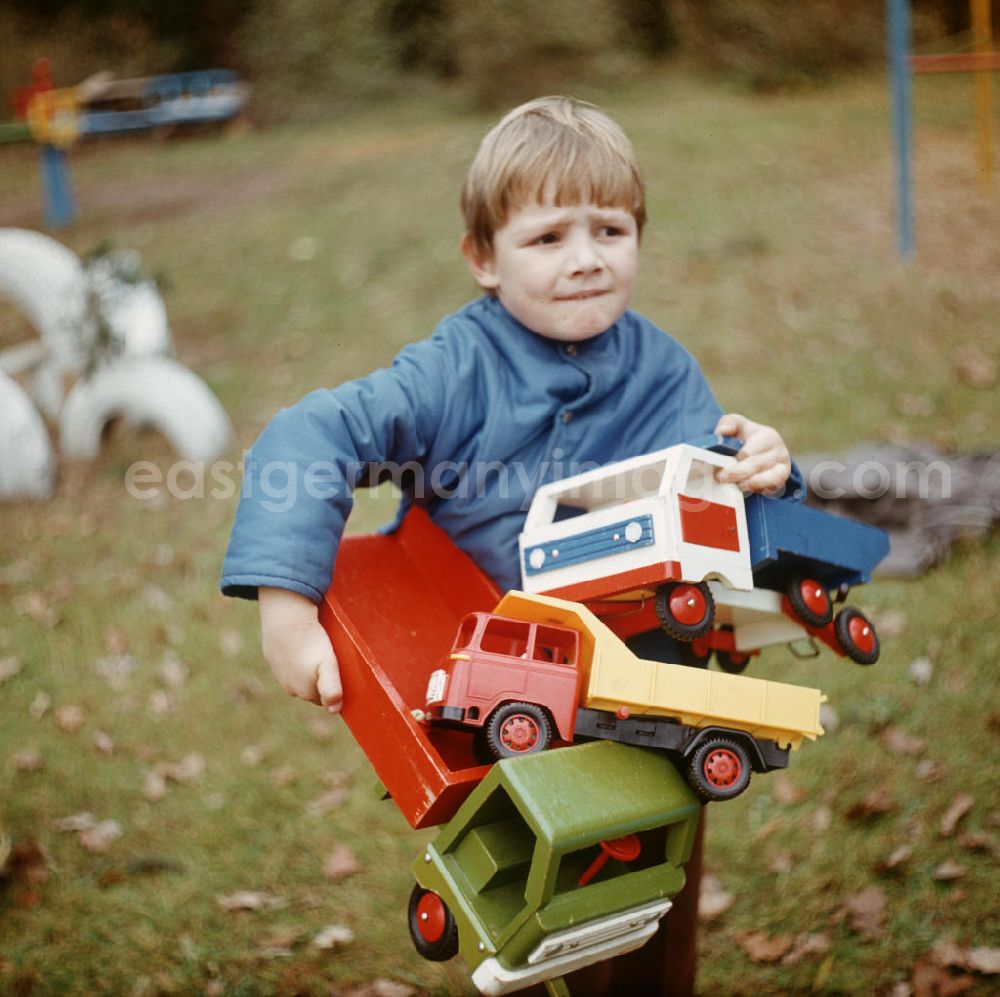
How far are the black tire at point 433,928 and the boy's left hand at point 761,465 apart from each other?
88cm

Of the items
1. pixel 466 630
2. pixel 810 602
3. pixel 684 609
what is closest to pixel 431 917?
pixel 466 630

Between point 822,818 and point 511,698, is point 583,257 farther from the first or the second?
point 822,818

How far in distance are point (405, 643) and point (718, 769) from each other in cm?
64

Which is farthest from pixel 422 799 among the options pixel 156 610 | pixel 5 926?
pixel 156 610

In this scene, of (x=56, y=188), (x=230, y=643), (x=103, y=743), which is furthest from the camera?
(x=56, y=188)

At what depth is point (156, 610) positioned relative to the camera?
480cm

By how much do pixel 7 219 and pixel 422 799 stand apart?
12373mm

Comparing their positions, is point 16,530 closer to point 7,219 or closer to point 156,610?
point 156,610

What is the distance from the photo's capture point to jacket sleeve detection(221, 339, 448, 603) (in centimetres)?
176

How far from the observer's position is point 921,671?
382cm

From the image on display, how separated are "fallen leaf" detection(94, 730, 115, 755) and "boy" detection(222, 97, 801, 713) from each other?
2.38 metres

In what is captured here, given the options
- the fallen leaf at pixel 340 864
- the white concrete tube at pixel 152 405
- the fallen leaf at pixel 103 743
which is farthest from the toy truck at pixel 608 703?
the white concrete tube at pixel 152 405

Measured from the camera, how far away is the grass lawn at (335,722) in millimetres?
2982

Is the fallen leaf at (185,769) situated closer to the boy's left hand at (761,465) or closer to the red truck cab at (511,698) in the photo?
the red truck cab at (511,698)
